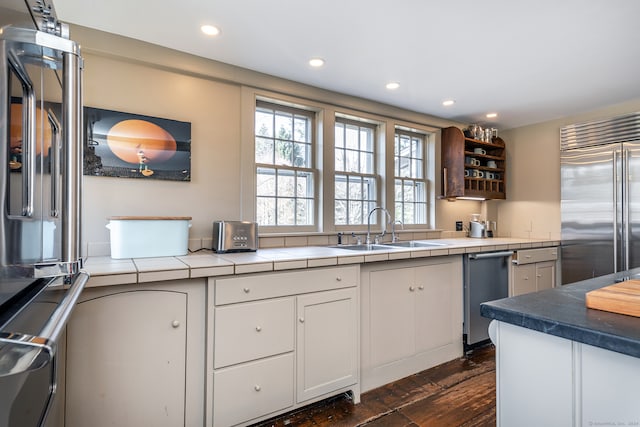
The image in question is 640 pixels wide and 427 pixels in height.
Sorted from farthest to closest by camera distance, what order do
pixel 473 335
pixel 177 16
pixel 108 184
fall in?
pixel 473 335 → pixel 108 184 → pixel 177 16

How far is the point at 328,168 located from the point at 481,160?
2.24m

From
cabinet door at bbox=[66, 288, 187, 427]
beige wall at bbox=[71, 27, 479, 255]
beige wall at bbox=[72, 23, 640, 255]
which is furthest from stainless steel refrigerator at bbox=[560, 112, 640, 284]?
cabinet door at bbox=[66, 288, 187, 427]

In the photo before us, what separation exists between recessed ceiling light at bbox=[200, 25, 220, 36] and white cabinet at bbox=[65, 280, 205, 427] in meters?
1.50

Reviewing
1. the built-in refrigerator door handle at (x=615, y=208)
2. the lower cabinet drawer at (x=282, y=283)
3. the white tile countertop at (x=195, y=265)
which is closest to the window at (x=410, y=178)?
the white tile countertop at (x=195, y=265)

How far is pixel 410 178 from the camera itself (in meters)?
3.70

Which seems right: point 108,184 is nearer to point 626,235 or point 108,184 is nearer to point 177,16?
point 177,16

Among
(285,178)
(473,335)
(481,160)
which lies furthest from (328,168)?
(481,160)

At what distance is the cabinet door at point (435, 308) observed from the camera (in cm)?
250

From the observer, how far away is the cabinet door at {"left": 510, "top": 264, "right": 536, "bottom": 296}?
3125mm

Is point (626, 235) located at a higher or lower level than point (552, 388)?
higher

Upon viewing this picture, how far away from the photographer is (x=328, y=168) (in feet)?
9.78

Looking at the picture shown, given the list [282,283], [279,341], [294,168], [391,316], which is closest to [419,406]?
[391,316]

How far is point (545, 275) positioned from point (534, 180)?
4.01ft

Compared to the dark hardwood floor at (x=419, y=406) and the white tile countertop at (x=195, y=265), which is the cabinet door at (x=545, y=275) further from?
the white tile countertop at (x=195, y=265)
